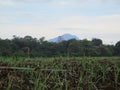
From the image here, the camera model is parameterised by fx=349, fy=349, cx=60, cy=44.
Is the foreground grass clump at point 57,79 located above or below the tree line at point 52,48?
below

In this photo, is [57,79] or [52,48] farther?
[52,48]

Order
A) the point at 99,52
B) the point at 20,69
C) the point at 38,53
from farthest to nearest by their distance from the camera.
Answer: the point at 99,52 → the point at 38,53 → the point at 20,69

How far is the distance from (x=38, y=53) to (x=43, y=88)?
343 inches

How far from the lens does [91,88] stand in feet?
14.9

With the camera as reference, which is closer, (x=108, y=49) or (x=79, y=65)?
(x=79, y=65)

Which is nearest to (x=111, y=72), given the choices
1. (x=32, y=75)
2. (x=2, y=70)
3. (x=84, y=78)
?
(x=84, y=78)

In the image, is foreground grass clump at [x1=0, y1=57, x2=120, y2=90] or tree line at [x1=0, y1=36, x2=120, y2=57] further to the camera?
tree line at [x1=0, y1=36, x2=120, y2=57]

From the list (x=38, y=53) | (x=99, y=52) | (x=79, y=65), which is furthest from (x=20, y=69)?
(x=99, y=52)

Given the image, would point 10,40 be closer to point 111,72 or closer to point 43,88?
point 111,72

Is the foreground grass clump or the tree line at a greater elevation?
the tree line

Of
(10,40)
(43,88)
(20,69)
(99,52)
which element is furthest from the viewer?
(99,52)

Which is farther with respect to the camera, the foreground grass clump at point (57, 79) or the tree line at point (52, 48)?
the tree line at point (52, 48)

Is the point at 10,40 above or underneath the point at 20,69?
above

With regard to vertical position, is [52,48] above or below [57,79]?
above
